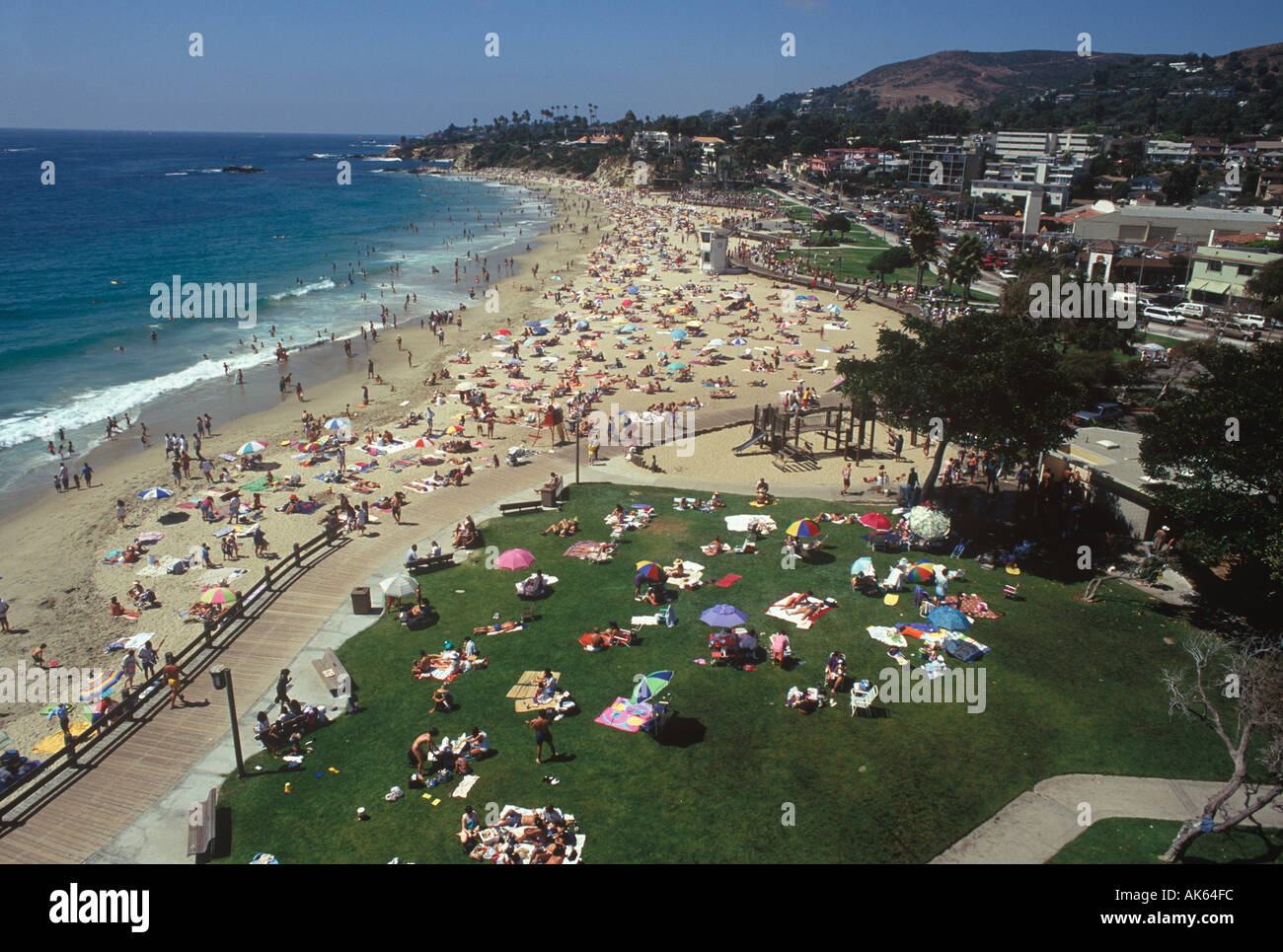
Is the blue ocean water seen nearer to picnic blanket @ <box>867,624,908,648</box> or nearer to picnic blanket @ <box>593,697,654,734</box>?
picnic blanket @ <box>593,697,654,734</box>

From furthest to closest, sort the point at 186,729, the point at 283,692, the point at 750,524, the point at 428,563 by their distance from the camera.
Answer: the point at 750,524 → the point at 428,563 → the point at 186,729 → the point at 283,692

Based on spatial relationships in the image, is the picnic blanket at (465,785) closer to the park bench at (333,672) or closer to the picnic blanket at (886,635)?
the park bench at (333,672)

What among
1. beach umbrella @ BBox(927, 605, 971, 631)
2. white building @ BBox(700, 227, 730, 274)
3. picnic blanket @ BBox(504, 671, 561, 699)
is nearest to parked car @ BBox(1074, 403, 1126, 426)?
beach umbrella @ BBox(927, 605, 971, 631)

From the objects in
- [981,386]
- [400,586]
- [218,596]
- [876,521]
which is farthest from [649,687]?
[981,386]

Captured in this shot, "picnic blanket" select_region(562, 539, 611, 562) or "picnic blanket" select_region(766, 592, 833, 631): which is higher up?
"picnic blanket" select_region(562, 539, 611, 562)

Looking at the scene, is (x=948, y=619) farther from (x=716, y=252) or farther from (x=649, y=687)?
(x=716, y=252)
